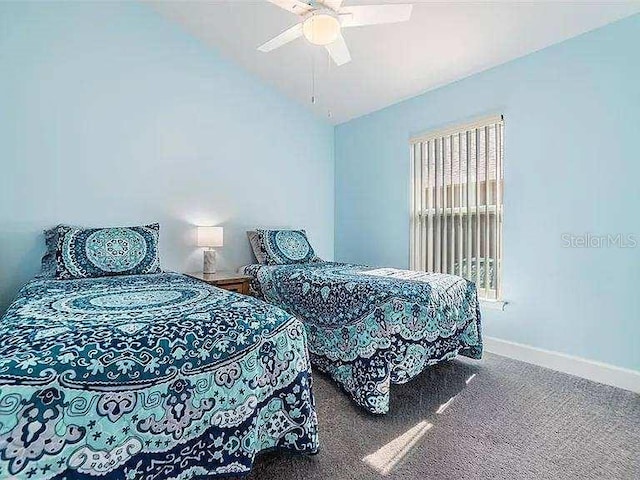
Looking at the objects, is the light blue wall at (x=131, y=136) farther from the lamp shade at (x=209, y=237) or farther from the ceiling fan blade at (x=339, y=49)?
the ceiling fan blade at (x=339, y=49)

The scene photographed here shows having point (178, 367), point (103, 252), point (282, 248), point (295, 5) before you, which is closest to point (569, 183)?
point (295, 5)

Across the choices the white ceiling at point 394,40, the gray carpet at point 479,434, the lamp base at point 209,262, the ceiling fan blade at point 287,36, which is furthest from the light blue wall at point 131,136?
the gray carpet at point 479,434

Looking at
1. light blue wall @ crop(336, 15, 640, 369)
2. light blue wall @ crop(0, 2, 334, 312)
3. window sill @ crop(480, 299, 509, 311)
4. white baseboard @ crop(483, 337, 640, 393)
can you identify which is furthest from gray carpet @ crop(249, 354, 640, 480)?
light blue wall @ crop(0, 2, 334, 312)

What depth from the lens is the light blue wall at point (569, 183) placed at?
2.21 m

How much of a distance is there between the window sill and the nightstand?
2136mm

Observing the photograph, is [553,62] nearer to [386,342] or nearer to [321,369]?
[386,342]

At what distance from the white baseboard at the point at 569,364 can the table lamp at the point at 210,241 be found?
2.60 metres

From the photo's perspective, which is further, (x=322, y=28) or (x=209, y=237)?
(x=209, y=237)

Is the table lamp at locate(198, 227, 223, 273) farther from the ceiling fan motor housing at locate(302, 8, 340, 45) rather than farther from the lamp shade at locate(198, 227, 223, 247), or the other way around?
the ceiling fan motor housing at locate(302, 8, 340, 45)

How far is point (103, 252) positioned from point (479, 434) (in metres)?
2.66

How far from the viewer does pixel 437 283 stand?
2301 mm

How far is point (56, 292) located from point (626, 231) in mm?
3481

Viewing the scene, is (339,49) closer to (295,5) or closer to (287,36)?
Answer: (287,36)

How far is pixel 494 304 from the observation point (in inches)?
114
